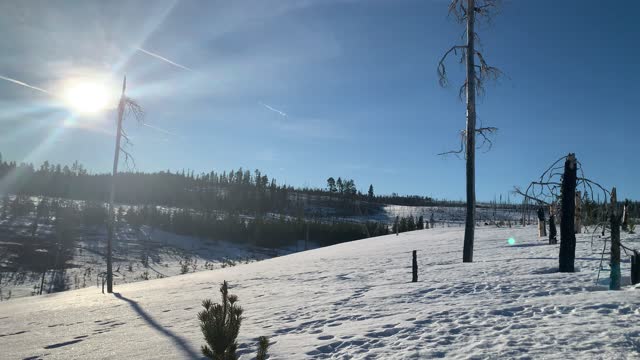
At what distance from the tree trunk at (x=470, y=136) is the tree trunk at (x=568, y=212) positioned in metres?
4.91

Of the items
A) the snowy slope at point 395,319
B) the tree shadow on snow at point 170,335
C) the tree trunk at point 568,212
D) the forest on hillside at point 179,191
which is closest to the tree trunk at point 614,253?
the snowy slope at point 395,319

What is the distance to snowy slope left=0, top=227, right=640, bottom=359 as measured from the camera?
6.32 metres

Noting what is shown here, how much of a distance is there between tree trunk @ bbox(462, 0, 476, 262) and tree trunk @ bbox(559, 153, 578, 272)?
491 cm

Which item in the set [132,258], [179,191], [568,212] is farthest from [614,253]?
[179,191]

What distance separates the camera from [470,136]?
16.3 metres

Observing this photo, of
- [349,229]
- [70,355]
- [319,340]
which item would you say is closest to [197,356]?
[319,340]

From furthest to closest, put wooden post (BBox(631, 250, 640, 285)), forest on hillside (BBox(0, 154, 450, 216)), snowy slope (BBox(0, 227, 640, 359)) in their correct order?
1. forest on hillside (BBox(0, 154, 450, 216))
2. wooden post (BBox(631, 250, 640, 285))
3. snowy slope (BBox(0, 227, 640, 359))

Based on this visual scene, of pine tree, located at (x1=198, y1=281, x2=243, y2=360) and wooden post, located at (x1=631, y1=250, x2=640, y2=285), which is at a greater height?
wooden post, located at (x1=631, y1=250, x2=640, y2=285)

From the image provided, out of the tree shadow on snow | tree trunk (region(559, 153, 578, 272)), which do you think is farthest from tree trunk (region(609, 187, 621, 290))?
the tree shadow on snow

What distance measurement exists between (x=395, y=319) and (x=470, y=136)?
10.1 meters

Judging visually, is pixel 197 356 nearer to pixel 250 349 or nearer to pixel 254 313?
pixel 250 349

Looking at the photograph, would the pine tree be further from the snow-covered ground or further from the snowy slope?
the snow-covered ground

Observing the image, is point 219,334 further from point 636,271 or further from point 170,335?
point 636,271

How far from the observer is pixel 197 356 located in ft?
25.9
